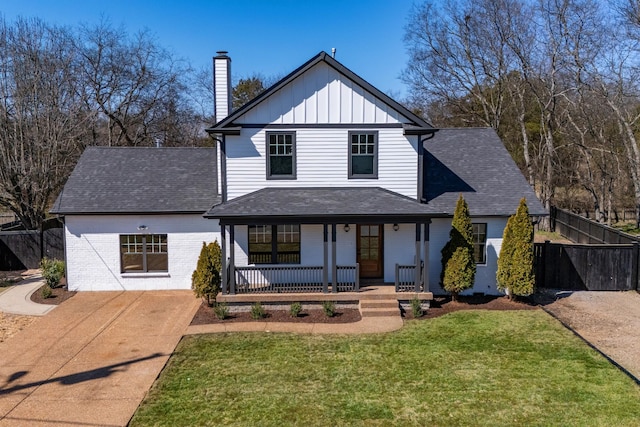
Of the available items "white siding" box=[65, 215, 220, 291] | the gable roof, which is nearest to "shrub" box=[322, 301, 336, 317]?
"white siding" box=[65, 215, 220, 291]

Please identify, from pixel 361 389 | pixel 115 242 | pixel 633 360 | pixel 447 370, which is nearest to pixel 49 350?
pixel 115 242

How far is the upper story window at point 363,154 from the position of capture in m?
14.5

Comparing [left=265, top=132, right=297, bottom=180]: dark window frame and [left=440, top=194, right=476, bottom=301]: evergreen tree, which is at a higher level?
[left=265, top=132, right=297, bottom=180]: dark window frame

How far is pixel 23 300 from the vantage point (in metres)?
14.5

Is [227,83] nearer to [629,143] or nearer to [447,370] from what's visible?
[447,370]

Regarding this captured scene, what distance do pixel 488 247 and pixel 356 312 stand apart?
506cm

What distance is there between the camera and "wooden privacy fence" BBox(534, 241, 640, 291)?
600 inches

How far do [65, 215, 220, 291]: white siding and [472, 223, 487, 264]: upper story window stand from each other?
856cm

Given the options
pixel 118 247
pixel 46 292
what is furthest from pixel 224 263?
pixel 46 292

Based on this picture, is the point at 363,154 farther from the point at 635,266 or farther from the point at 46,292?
the point at 46,292

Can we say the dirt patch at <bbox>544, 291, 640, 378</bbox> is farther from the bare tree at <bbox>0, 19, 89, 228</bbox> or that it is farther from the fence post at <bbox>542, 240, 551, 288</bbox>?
the bare tree at <bbox>0, 19, 89, 228</bbox>

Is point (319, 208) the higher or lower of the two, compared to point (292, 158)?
lower

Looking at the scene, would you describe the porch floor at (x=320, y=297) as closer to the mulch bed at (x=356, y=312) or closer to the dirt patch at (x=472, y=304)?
the mulch bed at (x=356, y=312)

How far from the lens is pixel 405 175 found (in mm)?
14742
